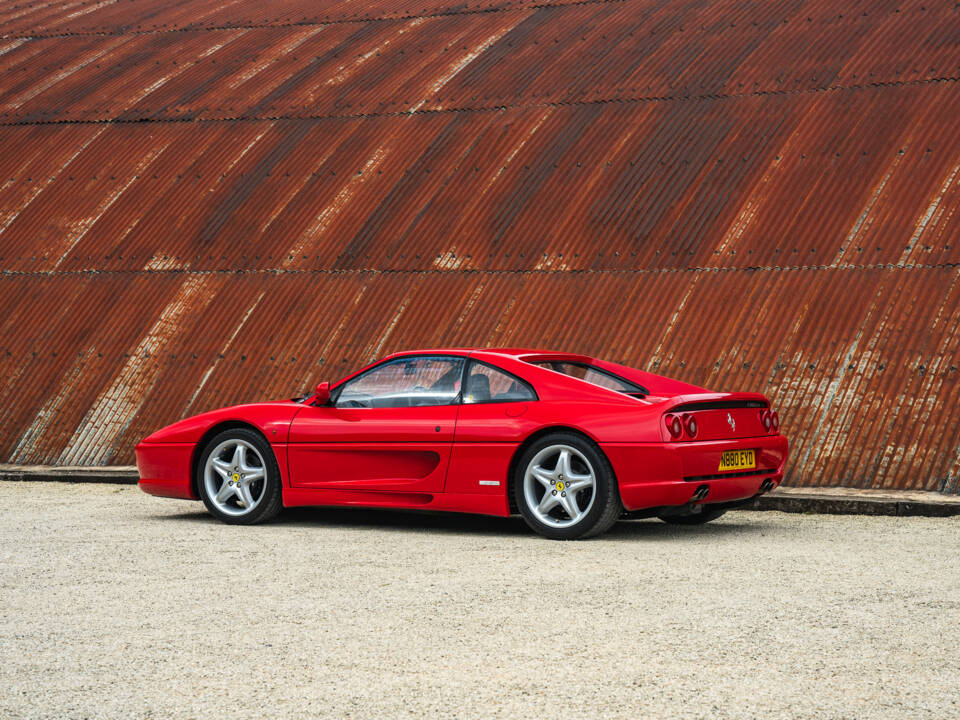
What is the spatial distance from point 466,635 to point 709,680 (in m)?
1.13

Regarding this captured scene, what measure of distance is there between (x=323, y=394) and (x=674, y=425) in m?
2.62

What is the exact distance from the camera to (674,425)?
7352 millimetres

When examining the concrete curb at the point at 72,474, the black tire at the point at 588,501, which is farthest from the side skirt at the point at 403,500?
the concrete curb at the point at 72,474

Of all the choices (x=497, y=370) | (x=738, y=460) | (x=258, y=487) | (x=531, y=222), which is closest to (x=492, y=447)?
(x=497, y=370)

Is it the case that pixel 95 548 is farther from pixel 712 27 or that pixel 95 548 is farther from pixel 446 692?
pixel 712 27

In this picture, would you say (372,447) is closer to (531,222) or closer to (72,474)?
(72,474)

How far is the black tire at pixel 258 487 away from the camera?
8469mm

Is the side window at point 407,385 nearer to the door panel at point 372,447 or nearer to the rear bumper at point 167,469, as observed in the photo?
the door panel at point 372,447

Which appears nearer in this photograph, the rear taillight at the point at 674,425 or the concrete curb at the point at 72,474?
the rear taillight at the point at 674,425

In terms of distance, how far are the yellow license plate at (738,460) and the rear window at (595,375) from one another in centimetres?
73

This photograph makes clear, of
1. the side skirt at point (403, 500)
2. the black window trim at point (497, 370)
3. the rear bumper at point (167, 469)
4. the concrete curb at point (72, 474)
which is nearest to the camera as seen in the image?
the side skirt at point (403, 500)

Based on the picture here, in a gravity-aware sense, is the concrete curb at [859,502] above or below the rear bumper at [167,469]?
above

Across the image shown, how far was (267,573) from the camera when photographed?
6352mm

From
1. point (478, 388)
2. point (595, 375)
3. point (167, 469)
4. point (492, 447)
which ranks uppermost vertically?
point (595, 375)
